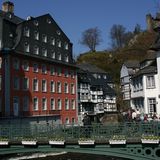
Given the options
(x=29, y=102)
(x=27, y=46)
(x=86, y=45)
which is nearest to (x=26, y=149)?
(x=29, y=102)

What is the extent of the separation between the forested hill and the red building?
98.7 ft

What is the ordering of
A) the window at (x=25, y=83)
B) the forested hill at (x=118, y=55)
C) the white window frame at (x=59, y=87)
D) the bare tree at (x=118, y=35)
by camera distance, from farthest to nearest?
the bare tree at (x=118, y=35)
the forested hill at (x=118, y=55)
the white window frame at (x=59, y=87)
the window at (x=25, y=83)

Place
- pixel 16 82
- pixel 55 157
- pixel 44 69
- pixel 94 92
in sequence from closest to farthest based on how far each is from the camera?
pixel 55 157, pixel 16 82, pixel 44 69, pixel 94 92

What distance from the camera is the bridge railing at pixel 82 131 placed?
2027cm

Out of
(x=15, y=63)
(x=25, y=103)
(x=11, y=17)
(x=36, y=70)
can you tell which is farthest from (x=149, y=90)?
(x=11, y=17)

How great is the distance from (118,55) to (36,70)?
163 feet

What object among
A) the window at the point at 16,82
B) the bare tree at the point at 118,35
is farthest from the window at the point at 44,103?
the bare tree at the point at 118,35

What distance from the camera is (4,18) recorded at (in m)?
52.3

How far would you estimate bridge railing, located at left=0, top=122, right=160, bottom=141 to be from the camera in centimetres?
2027

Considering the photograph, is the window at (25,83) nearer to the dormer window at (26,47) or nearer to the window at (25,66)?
the window at (25,66)

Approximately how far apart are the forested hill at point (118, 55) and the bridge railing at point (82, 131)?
2736 inches

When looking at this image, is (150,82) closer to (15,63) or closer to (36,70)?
(15,63)

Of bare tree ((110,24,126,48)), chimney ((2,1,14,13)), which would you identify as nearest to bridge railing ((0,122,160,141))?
chimney ((2,1,14,13))

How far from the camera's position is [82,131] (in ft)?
72.0
